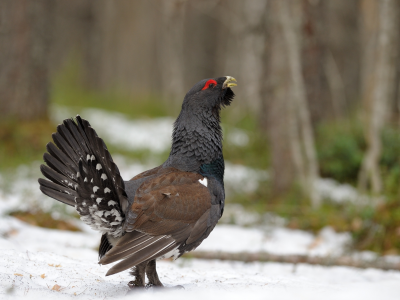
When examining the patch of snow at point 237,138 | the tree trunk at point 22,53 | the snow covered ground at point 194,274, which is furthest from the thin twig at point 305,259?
the tree trunk at point 22,53

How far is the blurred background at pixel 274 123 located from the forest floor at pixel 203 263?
71 mm

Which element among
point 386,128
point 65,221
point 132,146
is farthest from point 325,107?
point 65,221

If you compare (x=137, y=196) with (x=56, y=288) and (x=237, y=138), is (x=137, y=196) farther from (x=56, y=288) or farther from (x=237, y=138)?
(x=237, y=138)

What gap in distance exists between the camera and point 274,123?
706cm

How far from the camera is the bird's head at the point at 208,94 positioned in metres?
4.02

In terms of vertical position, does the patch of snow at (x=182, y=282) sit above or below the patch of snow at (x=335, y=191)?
below

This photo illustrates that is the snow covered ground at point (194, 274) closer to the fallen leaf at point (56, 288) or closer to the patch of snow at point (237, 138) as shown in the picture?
the fallen leaf at point (56, 288)

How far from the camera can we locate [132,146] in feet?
32.6

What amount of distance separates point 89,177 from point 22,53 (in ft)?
21.0

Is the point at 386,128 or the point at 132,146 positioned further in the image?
the point at 132,146

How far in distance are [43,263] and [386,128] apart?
6.28 meters

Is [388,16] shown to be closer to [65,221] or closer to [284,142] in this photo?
[284,142]

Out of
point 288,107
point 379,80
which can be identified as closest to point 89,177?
point 288,107

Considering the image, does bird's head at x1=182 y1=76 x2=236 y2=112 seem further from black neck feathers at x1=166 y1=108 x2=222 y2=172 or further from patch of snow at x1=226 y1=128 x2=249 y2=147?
patch of snow at x1=226 y1=128 x2=249 y2=147
